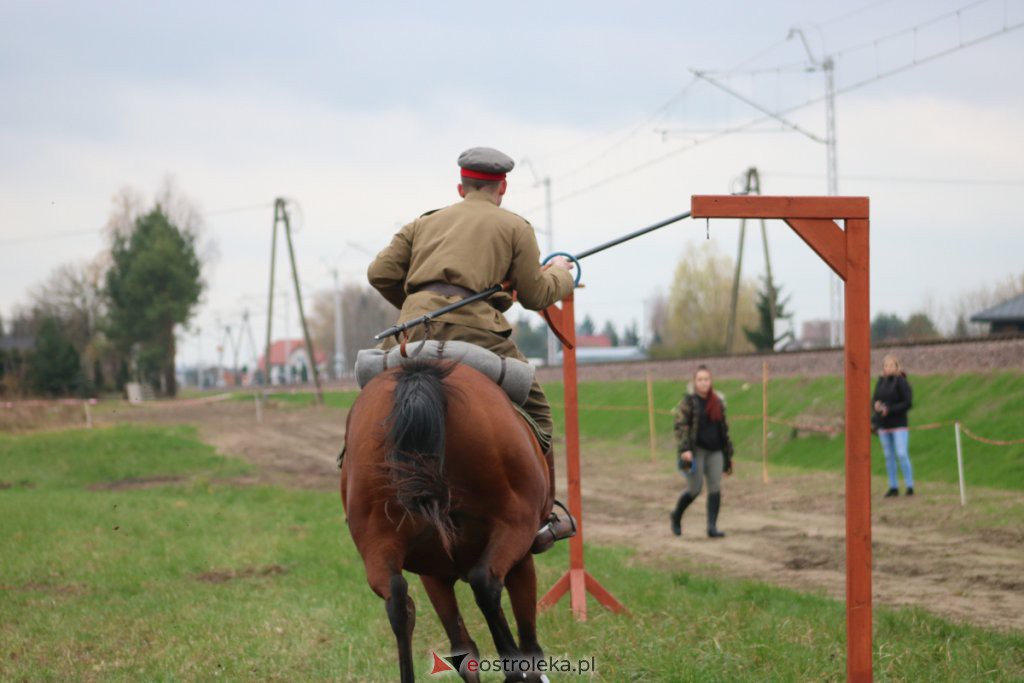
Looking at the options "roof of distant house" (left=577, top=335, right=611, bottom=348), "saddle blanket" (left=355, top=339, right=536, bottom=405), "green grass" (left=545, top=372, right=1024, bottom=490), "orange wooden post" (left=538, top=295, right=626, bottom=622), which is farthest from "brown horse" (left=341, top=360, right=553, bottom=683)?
"roof of distant house" (left=577, top=335, right=611, bottom=348)

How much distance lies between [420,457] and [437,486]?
14 centimetres

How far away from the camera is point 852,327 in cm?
599

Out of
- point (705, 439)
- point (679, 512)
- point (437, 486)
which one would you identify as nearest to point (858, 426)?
point (437, 486)

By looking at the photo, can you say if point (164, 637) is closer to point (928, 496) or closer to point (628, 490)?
point (928, 496)

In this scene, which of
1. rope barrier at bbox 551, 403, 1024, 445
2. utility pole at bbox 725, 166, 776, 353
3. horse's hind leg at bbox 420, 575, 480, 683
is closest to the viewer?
horse's hind leg at bbox 420, 575, 480, 683

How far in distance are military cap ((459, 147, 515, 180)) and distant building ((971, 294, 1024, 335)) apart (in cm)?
4767

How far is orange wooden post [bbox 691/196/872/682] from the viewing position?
231 inches

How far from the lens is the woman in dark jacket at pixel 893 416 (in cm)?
1642

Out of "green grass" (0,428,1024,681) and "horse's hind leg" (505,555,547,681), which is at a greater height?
"horse's hind leg" (505,555,547,681)

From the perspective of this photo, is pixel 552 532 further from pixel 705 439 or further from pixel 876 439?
pixel 876 439

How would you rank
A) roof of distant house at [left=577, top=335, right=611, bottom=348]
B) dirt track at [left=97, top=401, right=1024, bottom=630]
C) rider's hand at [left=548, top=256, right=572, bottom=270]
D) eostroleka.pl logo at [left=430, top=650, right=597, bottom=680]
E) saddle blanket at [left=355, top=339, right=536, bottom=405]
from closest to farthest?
eostroleka.pl logo at [left=430, top=650, right=597, bottom=680]
saddle blanket at [left=355, top=339, right=536, bottom=405]
rider's hand at [left=548, top=256, right=572, bottom=270]
dirt track at [left=97, top=401, right=1024, bottom=630]
roof of distant house at [left=577, top=335, right=611, bottom=348]

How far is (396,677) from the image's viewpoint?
6.69 m

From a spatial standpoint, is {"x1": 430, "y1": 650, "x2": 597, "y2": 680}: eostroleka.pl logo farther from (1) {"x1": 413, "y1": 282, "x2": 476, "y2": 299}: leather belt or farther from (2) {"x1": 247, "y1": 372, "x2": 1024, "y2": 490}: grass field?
(2) {"x1": 247, "y1": 372, "x2": 1024, "y2": 490}: grass field

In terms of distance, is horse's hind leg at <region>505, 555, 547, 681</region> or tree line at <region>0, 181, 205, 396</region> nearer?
horse's hind leg at <region>505, 555, 547, 681</region>
